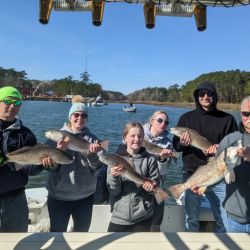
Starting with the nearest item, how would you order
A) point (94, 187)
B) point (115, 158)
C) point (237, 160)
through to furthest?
point (237, 160) → point (115, 158) → point (94, 187)

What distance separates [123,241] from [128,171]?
2.77 ft

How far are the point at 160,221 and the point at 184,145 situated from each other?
1101mm

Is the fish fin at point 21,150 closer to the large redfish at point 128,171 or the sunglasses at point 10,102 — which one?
the sunglasses at point 10,102

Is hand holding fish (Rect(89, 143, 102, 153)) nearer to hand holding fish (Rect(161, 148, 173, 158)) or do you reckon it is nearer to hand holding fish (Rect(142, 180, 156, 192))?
hand holding fish (Rect(142, 180, 156, 192))

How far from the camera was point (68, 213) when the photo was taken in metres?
4.61

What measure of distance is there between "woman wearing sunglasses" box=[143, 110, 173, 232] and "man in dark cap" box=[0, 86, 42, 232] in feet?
6.47

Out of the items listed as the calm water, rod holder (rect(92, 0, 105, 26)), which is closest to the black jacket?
rod holder (rect(92, 0, 105, 26))

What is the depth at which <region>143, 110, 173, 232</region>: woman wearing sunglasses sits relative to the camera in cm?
537

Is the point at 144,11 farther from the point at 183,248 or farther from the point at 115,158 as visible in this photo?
the point at 183,248

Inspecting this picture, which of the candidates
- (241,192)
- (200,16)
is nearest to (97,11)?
(200,16)

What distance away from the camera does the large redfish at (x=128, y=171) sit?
421 centimetres

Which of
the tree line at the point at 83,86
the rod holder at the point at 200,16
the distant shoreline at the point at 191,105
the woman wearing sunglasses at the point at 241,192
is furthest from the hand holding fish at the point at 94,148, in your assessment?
the tree line at the point at 83,86

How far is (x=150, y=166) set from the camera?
4.42m

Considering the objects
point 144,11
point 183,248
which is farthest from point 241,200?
point 144,11
